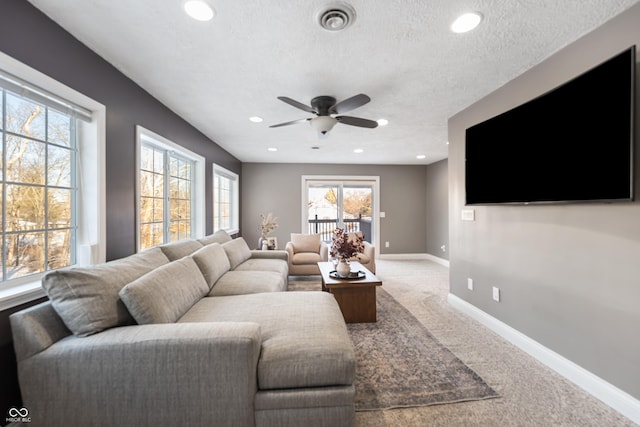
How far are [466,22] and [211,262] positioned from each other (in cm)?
278

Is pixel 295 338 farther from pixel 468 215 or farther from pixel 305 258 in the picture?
pixel 305 258

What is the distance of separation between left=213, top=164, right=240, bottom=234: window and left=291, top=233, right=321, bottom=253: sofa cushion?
56.9 inches

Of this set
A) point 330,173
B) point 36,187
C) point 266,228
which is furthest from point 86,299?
point 330,173

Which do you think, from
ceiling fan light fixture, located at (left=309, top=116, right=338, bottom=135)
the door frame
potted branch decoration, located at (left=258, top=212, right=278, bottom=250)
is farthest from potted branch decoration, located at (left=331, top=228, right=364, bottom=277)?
the door frame

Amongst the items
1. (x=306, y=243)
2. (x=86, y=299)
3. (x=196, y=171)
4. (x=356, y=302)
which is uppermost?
(x=196, y=171)

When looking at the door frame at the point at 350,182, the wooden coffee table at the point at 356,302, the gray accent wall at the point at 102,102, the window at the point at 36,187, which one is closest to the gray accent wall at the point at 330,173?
the door frame at the point at 350,182

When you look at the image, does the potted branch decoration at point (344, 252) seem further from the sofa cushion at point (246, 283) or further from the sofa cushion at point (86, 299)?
the sofa cushion at point (86, 299)

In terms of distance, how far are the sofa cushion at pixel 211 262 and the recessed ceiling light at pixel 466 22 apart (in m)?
2.70

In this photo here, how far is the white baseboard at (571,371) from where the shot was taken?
1.60 metres

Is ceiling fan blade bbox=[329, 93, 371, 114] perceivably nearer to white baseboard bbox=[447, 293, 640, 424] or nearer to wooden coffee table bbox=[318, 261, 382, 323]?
wooden coffee table bbox=[318, 261, 382, 323]

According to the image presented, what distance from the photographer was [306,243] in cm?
503

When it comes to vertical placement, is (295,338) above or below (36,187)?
below

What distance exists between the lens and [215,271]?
8.62ft

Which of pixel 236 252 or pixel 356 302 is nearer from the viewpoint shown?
pixel 356 302
